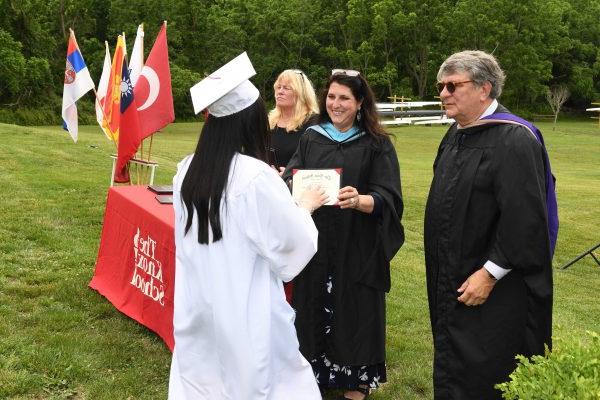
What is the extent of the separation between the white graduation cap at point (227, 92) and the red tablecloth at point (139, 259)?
1.70m

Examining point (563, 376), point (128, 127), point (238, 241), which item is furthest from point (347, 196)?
point (128, 127)

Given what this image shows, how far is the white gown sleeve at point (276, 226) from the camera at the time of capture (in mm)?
2629

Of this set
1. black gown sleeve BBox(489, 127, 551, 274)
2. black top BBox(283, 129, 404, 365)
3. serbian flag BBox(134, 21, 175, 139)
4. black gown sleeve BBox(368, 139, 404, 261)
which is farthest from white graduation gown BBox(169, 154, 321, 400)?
serbian flag BBox(134, 21, 175, 139)

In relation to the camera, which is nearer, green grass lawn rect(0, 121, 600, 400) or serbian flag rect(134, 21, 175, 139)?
green grass lawn rect(0, 121, 600, 400)

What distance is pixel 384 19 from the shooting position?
181ft

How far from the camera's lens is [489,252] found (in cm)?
309

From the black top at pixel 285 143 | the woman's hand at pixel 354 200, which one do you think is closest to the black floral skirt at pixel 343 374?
the woman's hand at pixel 354 200

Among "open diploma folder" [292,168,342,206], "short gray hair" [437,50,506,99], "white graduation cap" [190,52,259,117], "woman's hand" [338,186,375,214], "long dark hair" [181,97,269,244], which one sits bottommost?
"woman's hand" [338,186,375,214]

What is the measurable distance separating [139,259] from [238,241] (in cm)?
235

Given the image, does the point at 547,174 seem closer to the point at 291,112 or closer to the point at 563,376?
the point at 563,376

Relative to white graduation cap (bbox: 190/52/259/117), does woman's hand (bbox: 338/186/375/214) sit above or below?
below

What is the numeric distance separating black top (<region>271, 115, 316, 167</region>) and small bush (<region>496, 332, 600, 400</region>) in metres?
3.24

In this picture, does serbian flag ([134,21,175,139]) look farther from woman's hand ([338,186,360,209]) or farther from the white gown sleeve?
the white gown sleeve

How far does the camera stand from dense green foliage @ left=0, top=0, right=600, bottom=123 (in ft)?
161
